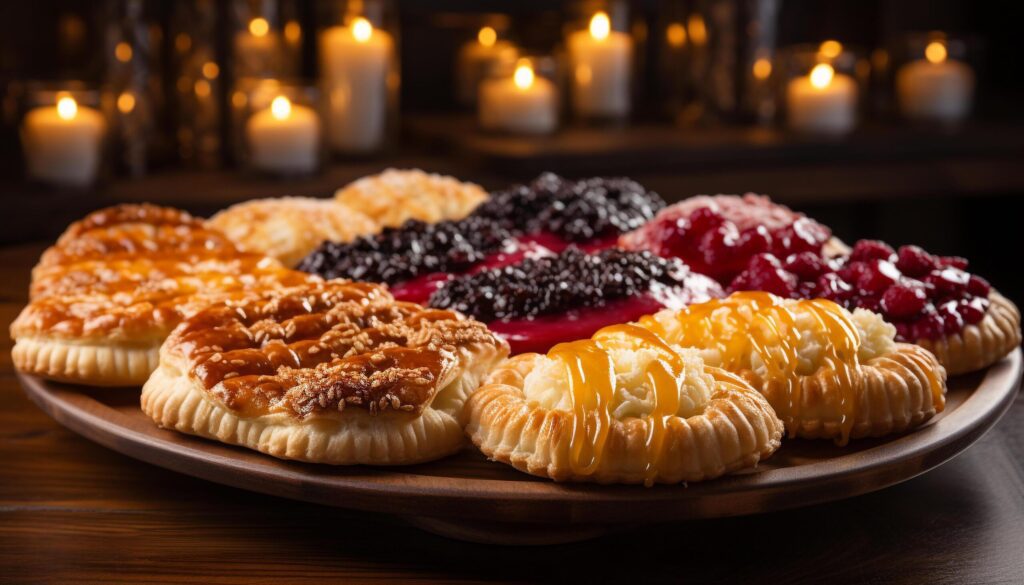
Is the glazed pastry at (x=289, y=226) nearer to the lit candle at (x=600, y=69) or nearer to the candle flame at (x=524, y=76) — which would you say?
the candle flame at (x=524, y=76)

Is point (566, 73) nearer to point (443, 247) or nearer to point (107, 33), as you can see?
point (107, 33)

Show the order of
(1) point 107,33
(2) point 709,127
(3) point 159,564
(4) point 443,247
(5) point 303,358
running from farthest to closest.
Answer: (2) point 709,127, (1) point 107,33, (4) point 443,247, (5) point 303,358, (3) point 159,564

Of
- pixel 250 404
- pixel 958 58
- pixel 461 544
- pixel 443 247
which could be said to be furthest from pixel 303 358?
pixel 958 58

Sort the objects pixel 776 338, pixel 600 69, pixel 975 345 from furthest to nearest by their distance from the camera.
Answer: pixel 600 69, pixel 975 345, pixel 776 338

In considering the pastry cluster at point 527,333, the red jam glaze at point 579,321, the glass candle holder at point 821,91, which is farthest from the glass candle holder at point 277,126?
the red jam glaze at point 579,321

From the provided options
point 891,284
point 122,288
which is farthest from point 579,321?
point 122,288

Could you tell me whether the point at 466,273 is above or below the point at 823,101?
below

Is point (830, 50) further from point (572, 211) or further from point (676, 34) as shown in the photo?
point (572, 211)

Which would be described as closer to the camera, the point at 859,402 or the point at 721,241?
the point at 859,402
